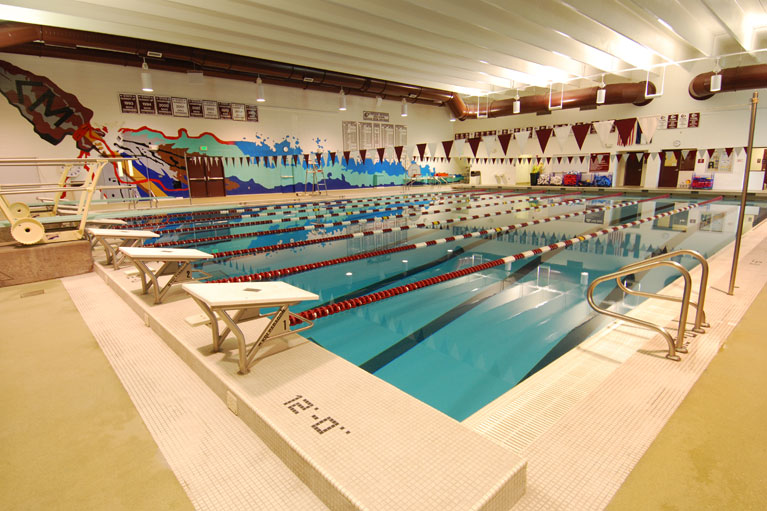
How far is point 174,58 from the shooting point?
365 inches

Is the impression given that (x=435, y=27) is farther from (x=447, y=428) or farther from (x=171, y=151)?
(x=171, y=151)

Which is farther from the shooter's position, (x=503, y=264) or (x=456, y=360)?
(x=503, y=264)

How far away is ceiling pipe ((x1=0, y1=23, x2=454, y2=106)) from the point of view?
7859 mm

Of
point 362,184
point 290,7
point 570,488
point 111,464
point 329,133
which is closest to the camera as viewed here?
point 570,488

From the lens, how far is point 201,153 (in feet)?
41.3

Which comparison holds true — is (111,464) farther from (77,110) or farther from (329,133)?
(329,133)

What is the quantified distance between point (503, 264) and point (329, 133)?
41.2 feet

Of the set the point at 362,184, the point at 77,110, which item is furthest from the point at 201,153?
the point at 362,184

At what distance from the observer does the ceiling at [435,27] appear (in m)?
6.12

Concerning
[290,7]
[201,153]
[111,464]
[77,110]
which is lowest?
[111,464]

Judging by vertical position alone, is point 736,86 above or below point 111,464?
A: above

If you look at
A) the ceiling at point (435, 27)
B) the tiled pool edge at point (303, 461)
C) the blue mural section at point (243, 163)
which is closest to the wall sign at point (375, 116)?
the blue mural section at point (243, 163)

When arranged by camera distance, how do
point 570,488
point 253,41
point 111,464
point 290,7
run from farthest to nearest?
point 253,41 → point 290,7 → point 111,464 → point 570,488

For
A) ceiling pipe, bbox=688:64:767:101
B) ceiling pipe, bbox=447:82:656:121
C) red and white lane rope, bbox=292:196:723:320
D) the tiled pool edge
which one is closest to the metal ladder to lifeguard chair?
ceiling pipe, bbox=447:82:656:121
